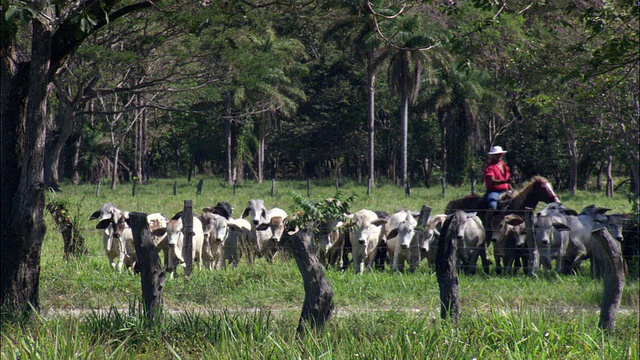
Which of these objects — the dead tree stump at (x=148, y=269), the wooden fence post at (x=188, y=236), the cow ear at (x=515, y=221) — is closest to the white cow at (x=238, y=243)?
the wooden fence post at (x=188, y=236)

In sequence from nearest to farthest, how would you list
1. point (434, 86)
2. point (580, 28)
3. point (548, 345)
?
1. point (548, 345)
2. point (580, 28)
3. point (434, 86)

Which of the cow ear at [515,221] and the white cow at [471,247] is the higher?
the cow ear at [515,221]

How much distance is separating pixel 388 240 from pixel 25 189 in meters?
7.05

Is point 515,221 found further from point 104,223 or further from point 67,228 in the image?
point 67,228

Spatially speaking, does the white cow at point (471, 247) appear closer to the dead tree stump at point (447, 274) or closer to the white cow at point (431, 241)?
the white cow at point (431, 241)

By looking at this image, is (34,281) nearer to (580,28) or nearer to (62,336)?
(62,336)

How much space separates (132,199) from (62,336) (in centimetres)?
2270

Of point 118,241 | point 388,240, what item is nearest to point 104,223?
point 118,241

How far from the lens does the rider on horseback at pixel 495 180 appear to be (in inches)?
572

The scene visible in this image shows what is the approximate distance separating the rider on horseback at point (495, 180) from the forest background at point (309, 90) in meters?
1.75

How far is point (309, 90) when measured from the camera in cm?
5350

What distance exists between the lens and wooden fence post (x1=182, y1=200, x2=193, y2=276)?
40.5ft

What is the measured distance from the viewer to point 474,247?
13344mm

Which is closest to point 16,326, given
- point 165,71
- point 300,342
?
point 300,342
